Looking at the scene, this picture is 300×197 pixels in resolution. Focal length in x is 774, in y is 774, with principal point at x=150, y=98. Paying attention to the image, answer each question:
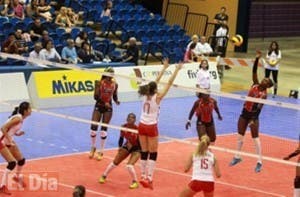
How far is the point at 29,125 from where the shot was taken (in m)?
20.0

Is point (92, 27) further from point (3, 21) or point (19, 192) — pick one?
point (19, 192)

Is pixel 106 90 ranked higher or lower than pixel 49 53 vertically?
lower

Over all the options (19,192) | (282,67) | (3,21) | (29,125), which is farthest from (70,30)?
(19,192)

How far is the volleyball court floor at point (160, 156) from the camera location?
1498 centimetres

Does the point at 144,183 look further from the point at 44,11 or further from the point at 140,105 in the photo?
the point at 44,11

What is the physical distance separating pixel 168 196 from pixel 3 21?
41.3 ft

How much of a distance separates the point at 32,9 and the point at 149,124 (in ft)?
47.3

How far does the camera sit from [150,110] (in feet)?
46.8

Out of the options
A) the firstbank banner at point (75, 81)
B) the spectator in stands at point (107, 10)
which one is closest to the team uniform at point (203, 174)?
the firstbank banner at point (75, 81)

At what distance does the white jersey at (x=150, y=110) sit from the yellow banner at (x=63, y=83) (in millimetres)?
8488

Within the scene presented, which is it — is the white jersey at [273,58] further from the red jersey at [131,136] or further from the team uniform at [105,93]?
the red jersey at [131,136]

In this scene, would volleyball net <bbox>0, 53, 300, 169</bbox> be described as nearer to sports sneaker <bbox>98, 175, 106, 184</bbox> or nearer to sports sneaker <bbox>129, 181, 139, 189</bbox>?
sports sneaker <bbox>98, 175, 106, 184</bbox>

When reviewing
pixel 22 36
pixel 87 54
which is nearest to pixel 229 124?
Answer: pixel 87 54

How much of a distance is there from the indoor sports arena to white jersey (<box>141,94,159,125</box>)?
2 cm
